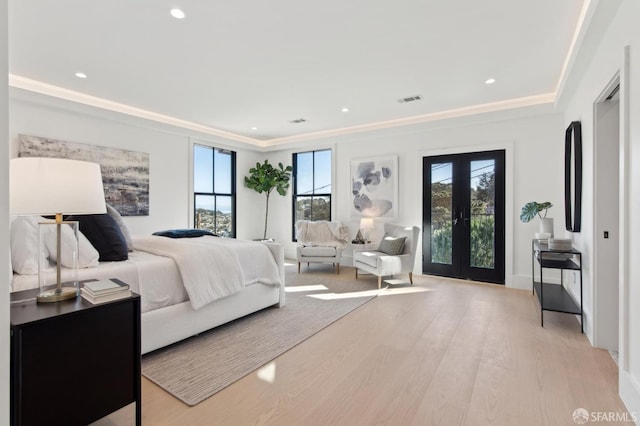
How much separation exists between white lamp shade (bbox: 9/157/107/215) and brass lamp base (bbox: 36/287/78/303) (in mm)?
430

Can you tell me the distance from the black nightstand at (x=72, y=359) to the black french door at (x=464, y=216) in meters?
4.66

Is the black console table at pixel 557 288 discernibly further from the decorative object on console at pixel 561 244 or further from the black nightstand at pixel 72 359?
the black nightstand at pixel 72 359

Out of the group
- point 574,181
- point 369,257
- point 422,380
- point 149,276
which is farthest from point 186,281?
point 574,181

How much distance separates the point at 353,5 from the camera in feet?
7.82

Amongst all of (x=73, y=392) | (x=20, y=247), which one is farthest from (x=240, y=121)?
(x=73, y=392)

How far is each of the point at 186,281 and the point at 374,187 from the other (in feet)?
13.2

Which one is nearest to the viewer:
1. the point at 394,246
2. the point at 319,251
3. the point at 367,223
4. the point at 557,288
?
the point at 557,288

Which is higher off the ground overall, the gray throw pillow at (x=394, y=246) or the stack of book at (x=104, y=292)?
the stack of book at (x=104, y=292)

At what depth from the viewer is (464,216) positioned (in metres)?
4.99

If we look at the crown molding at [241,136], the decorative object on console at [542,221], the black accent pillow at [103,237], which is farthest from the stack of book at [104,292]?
the decorative object on console at [542,221]

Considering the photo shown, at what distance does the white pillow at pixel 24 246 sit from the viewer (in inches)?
80.3

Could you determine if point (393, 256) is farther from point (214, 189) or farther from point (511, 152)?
point (214, 189)

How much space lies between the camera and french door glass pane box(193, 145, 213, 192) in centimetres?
598

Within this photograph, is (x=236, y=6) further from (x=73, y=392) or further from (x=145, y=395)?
(x=145, y=395)
